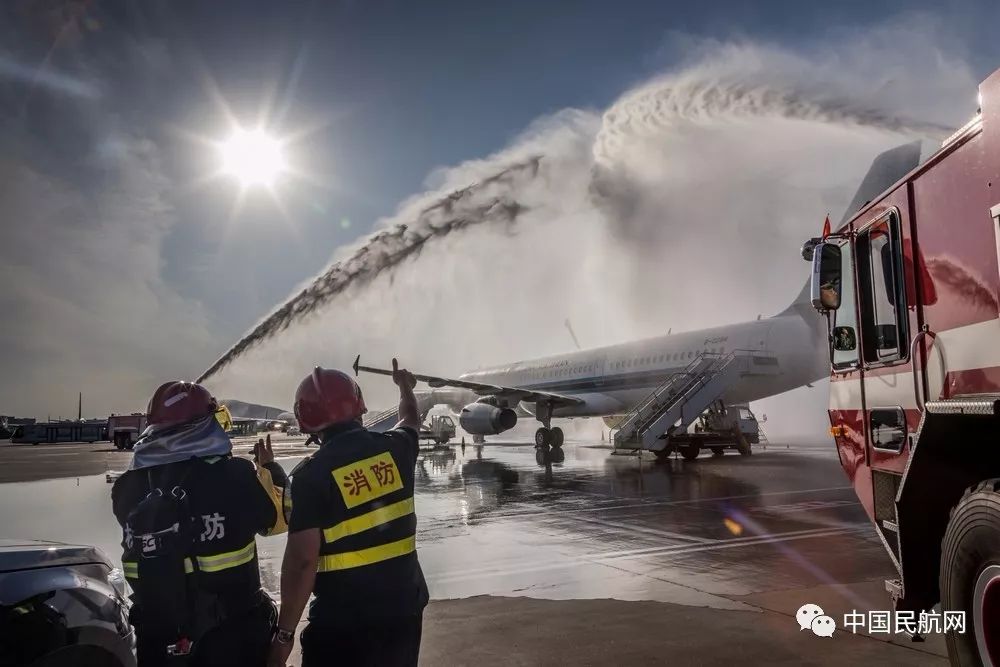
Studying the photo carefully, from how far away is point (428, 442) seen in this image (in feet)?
143

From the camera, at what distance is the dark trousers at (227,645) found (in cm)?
288

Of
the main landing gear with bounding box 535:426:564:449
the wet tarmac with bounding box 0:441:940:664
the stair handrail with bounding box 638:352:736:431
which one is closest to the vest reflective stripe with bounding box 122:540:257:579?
the wet tarmac with bounding box 0:441:940:664

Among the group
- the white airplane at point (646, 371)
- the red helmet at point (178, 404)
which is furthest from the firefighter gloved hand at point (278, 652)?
the white airplane at point (646, 371)

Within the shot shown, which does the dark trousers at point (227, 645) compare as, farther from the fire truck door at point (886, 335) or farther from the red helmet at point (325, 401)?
the fire truck door at point (886, 335)

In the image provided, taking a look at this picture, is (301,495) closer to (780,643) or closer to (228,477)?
(228,477)

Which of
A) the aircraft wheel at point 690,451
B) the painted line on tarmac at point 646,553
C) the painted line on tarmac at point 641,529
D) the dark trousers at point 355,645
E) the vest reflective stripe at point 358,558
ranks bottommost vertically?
the painted line on tarmac at point 646,553

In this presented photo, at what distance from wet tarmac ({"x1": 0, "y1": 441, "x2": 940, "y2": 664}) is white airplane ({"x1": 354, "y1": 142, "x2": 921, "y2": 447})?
4.62m

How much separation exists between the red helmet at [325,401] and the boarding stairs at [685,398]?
18835 mm

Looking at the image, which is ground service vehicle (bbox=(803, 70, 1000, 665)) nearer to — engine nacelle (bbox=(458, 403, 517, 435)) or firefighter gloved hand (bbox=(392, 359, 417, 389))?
firefighter gloved hand (bbox=(392, 359, 417, 389))

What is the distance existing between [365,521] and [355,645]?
512 millimetres

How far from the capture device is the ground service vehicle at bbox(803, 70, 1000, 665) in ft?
12.1

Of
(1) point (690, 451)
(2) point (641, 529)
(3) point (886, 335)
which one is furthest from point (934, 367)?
(1) point (690, 451)

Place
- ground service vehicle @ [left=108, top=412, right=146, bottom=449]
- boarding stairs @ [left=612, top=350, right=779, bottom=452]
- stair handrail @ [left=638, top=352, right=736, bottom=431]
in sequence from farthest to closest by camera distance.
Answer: ground service vehicle @ [left=108, top=412, right=146, bottom=449]
stair handrail @ [left=638, top=352, right=736, bottom=431]
boarding stairs @ [left=612, top=350, right=779, bottom=452]

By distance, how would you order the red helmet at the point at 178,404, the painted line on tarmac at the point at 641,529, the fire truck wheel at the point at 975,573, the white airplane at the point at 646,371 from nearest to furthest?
1. the red helmet at the point at 178,404
2. the fire truck wheel at the point at 975,573
3. the painted line on tarmac at the point at 641,529
4. the white airplane at the point at 646,371
